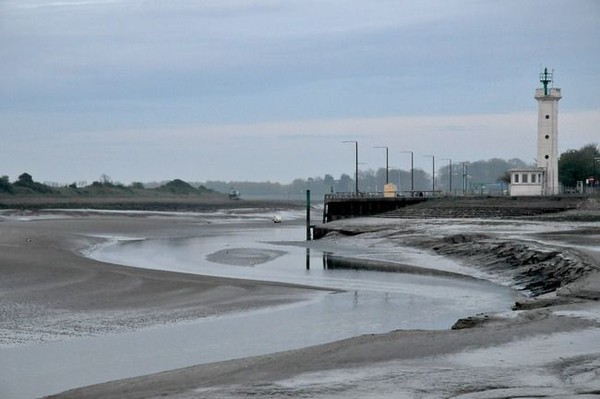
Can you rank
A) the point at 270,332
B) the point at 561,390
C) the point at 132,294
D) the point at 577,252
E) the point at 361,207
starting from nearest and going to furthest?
1. the point at 561,390
2. the point at 270,332
3. the point at 132,294
4. the point at 577,252
5. the point at 361,207

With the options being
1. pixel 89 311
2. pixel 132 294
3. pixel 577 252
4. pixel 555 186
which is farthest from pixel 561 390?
pixel 555 186

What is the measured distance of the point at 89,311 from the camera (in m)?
19.4

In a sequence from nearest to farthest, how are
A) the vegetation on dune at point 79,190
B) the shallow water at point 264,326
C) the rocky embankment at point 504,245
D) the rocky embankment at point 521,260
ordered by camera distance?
1. the shallow water at point 264,326
2. the rocky embankment at point 521,260
3. the rocky embankment at point 504,245
4. the vegetation on dune at point 79,190

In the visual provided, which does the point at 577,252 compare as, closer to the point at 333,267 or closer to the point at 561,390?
the point at 333,267

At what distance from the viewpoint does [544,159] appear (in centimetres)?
7488

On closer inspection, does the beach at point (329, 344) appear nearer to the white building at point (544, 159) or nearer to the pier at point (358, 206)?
the pier at point (358, 206)

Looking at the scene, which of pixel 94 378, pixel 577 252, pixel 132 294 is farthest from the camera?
A: pixel 577 252

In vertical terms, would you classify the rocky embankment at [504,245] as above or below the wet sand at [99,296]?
above

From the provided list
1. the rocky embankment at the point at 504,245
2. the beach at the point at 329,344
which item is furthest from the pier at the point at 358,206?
the beach at the point at 329,344

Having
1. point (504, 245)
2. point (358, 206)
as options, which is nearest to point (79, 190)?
point (358, 206)

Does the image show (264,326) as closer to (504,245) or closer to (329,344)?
(329,344)

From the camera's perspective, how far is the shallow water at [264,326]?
13367 mm

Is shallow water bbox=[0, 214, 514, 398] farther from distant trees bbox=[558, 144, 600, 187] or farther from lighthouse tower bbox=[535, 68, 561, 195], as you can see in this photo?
distant trees bbox=[558, 144, 600, 187]

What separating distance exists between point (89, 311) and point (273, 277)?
9570 mm
